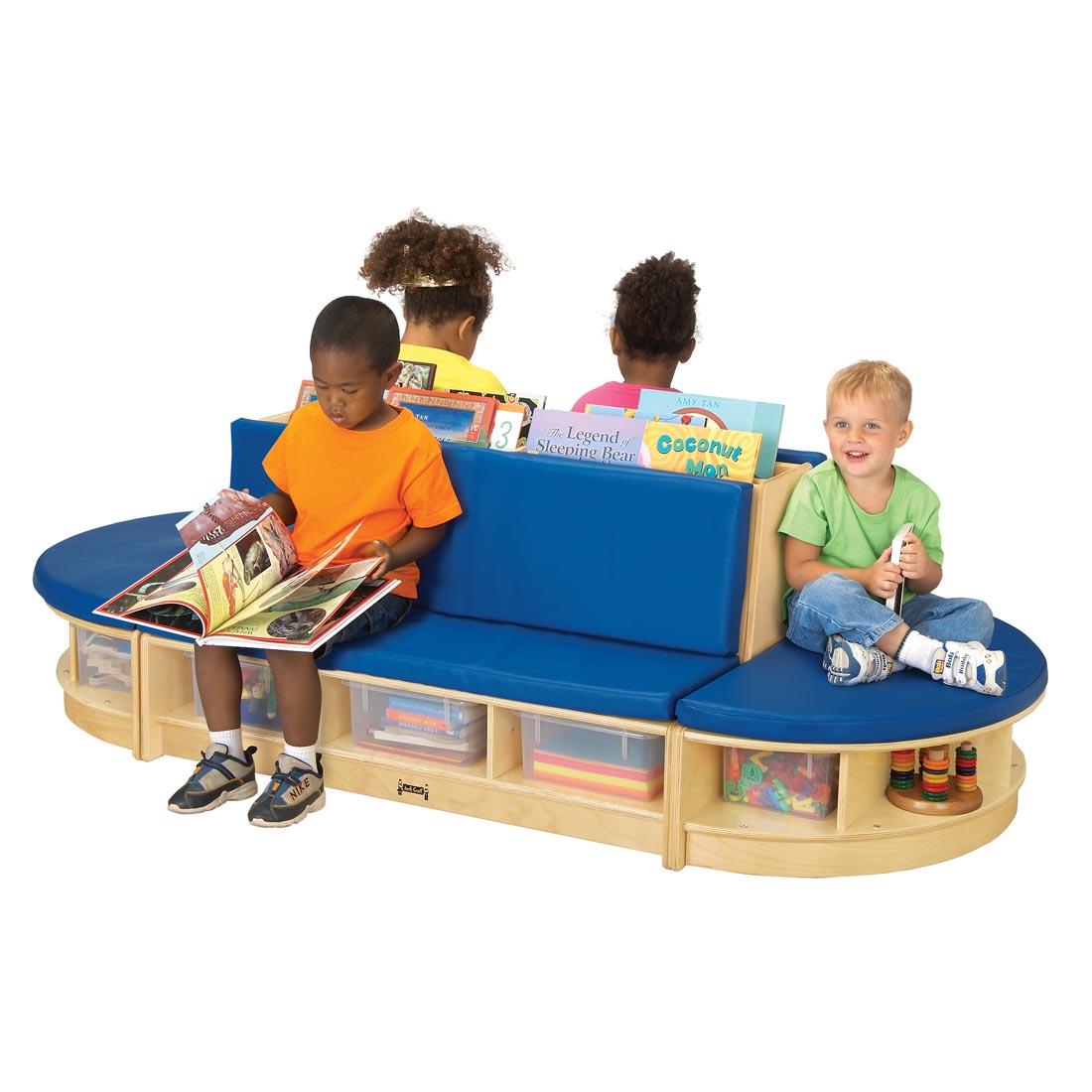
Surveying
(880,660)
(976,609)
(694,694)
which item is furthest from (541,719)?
(976,609)

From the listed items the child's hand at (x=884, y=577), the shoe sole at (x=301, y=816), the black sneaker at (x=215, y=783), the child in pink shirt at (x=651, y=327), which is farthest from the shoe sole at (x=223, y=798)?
the child's hand at (x=884, y=577)

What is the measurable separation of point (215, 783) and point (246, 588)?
623 mm

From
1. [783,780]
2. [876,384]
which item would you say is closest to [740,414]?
[876,384]

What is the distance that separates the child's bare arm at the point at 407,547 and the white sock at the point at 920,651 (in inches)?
59.7

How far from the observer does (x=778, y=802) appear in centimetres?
538

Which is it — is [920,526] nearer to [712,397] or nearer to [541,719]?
[712,397]

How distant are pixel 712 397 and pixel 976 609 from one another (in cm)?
105

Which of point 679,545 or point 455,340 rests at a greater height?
point 455,340

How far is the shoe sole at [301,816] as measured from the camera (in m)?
5.56

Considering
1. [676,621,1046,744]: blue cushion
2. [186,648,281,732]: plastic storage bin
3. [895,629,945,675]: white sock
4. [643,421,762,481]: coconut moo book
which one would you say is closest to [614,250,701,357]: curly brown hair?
[643,421,762,481]: coconut moo book

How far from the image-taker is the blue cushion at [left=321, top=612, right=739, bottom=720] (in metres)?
5.28

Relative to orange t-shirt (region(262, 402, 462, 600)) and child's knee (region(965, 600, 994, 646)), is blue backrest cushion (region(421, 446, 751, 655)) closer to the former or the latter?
orange t-shirt (region(262, 402, 462, 600))

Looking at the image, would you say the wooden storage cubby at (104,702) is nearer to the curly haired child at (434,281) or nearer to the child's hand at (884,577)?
the curly haired child at (434,281)

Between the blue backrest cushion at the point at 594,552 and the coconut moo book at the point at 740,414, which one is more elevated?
the coconut moo book at the point at 740,414
